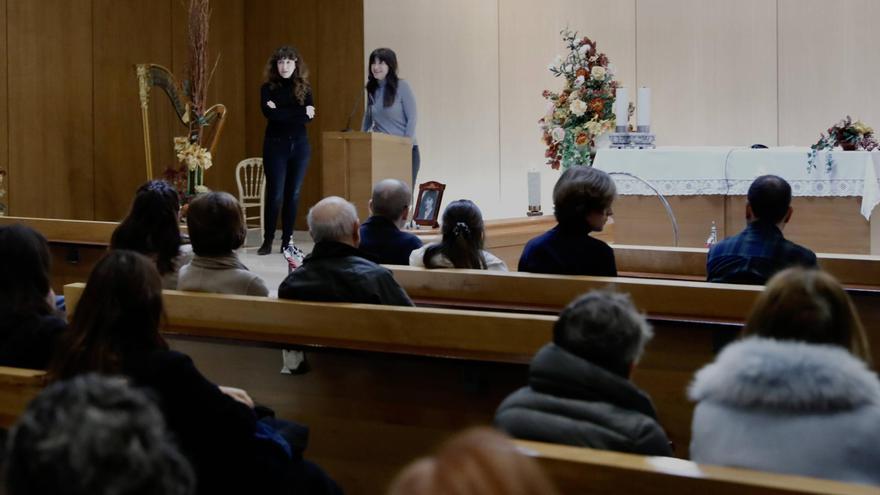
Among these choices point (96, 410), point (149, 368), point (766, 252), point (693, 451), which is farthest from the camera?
point (766, 252)

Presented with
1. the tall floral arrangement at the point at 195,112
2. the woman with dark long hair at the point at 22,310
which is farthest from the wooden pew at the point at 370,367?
the tall floral arrangement at the point at 195,112

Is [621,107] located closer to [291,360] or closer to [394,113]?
[394,113]

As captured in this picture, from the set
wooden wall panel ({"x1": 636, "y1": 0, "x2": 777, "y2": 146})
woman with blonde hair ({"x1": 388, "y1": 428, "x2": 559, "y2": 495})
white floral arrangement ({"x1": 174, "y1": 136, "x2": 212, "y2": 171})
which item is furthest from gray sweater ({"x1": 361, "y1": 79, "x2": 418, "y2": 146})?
woman with blonde hair ({"x1": 388, "y1": 428, "x2": 559, "y2": 495})

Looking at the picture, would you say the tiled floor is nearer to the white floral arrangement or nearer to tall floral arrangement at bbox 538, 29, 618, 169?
the white floral arrangement

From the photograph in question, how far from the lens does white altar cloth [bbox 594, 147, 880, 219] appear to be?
6855 millimetres

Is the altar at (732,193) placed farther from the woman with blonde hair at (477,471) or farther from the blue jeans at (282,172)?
the woman with blonde hair at (477,471)

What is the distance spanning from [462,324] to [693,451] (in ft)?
3.52

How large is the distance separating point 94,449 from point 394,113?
24.6 feet

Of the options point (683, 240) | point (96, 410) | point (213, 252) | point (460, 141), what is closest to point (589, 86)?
point (683, 240)

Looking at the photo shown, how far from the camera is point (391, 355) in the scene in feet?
11.0

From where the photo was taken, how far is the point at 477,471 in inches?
42.0

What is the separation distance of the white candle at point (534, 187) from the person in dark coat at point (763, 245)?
480 cm

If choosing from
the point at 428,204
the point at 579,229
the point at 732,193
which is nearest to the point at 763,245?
the point at 579,229

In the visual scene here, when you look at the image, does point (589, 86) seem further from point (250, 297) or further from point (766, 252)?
point (250, 297)
